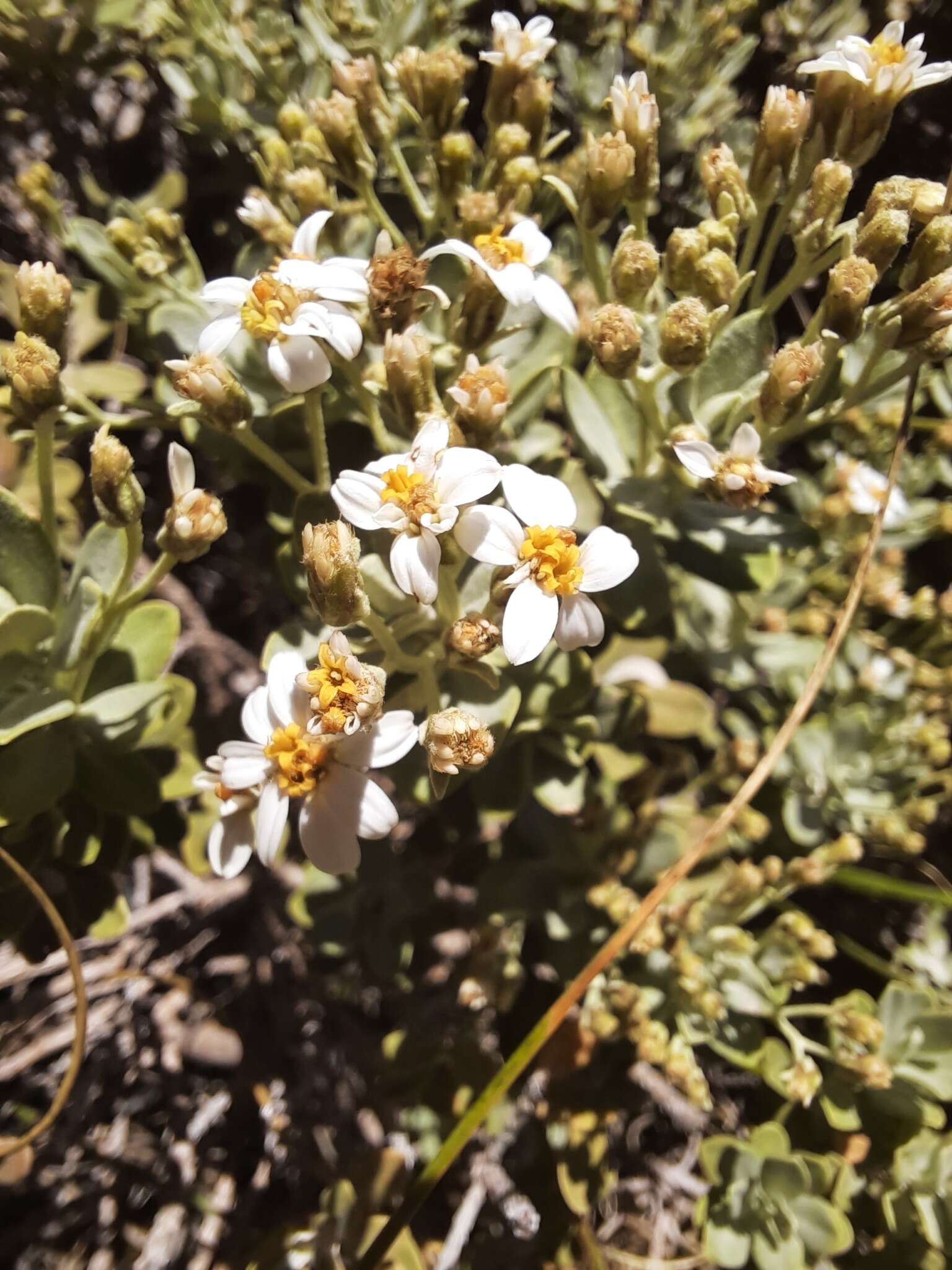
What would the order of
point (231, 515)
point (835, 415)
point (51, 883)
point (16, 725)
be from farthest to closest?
point (231, 515), point (51, 883), point (835, 415), point (16, 725)

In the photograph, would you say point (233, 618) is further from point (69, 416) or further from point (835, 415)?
point (835, 415)

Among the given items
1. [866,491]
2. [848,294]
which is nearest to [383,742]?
[848,294]

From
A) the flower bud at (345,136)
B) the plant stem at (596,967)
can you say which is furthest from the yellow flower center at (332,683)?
the flower bud at (345,136)

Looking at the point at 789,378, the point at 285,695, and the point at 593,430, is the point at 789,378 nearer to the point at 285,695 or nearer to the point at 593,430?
the point at 593,430

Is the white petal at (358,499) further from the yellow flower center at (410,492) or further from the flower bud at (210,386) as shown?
the flower bud at (210,386)

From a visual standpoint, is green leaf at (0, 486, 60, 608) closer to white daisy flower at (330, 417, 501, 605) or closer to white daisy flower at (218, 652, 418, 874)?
white daisy flower at (218, 652, 418, 874)

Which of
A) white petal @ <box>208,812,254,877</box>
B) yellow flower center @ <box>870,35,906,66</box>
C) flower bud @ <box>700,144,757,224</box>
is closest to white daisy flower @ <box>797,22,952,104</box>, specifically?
yellow flower center @ <box>870,35,906,66</box>

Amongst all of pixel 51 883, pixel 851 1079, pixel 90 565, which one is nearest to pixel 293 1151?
pixel 51 883
